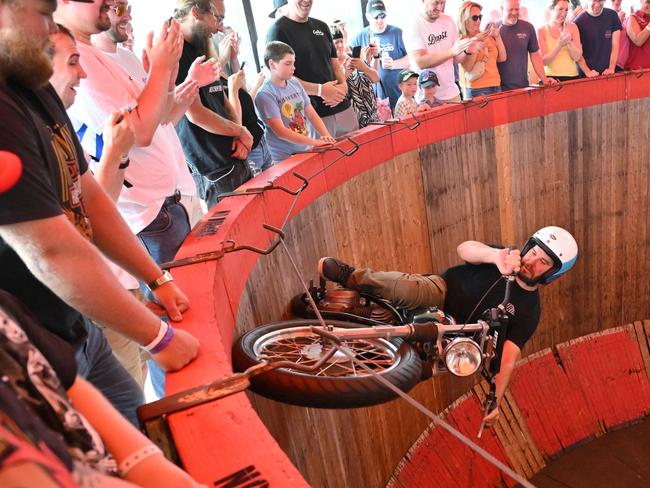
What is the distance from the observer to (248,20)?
6.45m

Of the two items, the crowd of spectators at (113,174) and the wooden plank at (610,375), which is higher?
the crowd of spectators at (113,174)

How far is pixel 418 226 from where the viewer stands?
173 inches

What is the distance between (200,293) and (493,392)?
2091 millimetres

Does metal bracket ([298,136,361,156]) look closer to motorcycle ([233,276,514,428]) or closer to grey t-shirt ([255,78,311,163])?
grey t-shirt ([255,78,311,163])

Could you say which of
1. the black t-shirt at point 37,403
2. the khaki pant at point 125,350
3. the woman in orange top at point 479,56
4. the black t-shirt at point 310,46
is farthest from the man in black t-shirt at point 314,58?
the black t-shirt at point 37,403

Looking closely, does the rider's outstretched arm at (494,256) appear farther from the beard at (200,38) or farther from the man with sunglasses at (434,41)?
the man with sunglasses at (434,41)

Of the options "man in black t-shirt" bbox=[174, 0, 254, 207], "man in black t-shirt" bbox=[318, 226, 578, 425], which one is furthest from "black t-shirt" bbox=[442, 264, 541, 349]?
"man in black t-shirt" bbox=[174, 0, 254, 207]

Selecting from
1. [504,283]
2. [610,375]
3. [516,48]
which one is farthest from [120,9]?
[610,375]

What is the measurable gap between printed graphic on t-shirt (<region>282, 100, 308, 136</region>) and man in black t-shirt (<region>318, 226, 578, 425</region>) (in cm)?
135

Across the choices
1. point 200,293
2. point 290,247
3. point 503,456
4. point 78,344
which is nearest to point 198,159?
point 290,247

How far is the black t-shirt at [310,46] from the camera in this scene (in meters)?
4.11

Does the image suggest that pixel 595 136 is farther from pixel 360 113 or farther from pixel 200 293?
pixel 200 293

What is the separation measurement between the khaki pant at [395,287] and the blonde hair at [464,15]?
2960 millimetres

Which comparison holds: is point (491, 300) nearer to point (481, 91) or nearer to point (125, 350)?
point (125, 350)
